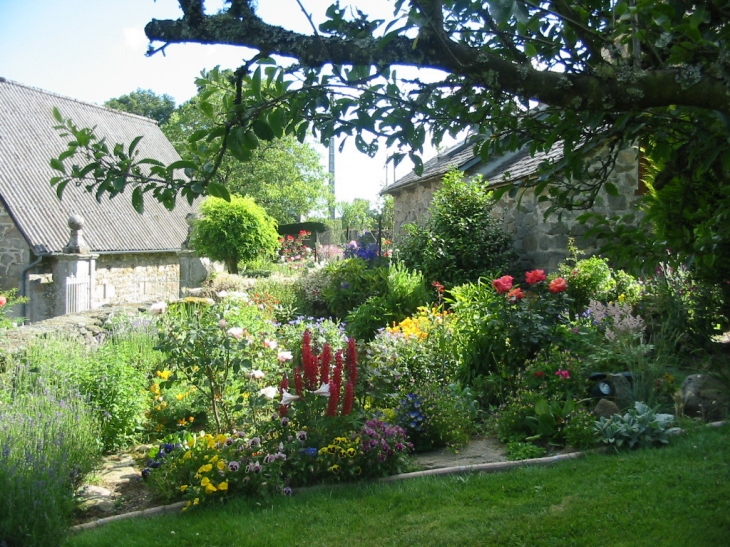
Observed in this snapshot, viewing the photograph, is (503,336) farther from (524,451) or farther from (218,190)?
(218,190)

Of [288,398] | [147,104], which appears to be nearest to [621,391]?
[288,398]

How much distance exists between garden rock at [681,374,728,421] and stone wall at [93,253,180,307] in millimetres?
11728

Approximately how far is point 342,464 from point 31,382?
9.91 ft

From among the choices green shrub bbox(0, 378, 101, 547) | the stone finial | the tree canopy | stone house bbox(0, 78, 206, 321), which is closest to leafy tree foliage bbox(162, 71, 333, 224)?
stone house bbox(0, 78, 206, 321)

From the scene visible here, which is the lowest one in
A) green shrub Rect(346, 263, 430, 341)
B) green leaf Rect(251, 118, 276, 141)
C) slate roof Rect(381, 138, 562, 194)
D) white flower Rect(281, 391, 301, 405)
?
white flower Rect(281, 391, 301, 405)

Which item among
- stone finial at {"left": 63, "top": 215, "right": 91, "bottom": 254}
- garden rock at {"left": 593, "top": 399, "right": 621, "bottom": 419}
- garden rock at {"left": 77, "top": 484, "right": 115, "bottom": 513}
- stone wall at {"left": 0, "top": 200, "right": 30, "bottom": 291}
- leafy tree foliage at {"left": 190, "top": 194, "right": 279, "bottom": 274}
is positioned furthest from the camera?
leafy tree foliage at {"left": 190, "top": 194, "right": 279, "bottom": 274}

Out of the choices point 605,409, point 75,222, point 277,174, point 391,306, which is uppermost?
point 277,174

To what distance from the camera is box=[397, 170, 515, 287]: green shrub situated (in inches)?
392

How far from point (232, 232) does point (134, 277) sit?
3611 mm

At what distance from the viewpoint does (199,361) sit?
16.8ft

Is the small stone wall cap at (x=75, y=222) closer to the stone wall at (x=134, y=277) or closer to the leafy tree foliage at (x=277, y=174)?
the stone wall at (x=134, y=277)

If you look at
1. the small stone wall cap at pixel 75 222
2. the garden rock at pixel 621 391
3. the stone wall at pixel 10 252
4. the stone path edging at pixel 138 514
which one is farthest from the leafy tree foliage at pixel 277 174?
the stone path edging at pixel 138 514

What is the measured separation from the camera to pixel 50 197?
1564cm

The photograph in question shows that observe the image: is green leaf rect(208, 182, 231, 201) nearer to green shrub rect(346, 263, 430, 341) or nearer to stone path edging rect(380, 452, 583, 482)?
stone path edging rect(380, 452, 583, 482)
